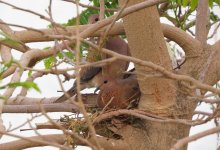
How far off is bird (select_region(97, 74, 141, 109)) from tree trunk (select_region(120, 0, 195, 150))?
0.34ft

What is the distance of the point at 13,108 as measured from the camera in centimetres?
290

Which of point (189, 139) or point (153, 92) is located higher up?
point (153, 92)

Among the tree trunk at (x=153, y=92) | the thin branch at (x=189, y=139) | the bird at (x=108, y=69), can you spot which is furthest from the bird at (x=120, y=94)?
the thin branch at (x=189, y=139)

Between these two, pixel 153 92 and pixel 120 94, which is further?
Result: pixel 120 94

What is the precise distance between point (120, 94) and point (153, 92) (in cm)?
24

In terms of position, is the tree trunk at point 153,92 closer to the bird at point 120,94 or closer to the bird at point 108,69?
the bird at point 120,94

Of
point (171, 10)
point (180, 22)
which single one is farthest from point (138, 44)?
point (171, 10)

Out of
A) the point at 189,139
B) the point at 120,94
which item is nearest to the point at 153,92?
the point at 120,94

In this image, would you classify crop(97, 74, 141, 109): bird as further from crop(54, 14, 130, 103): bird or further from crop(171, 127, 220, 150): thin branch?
crop(171, 127, 220, 150): thin branch

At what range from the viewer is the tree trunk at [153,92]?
8.27ft

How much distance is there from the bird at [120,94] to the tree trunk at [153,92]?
10cm

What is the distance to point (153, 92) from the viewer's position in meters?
2.62

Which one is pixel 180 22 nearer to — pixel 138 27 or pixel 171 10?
pixel 171 10

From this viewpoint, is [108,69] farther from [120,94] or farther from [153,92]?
[153,92]
